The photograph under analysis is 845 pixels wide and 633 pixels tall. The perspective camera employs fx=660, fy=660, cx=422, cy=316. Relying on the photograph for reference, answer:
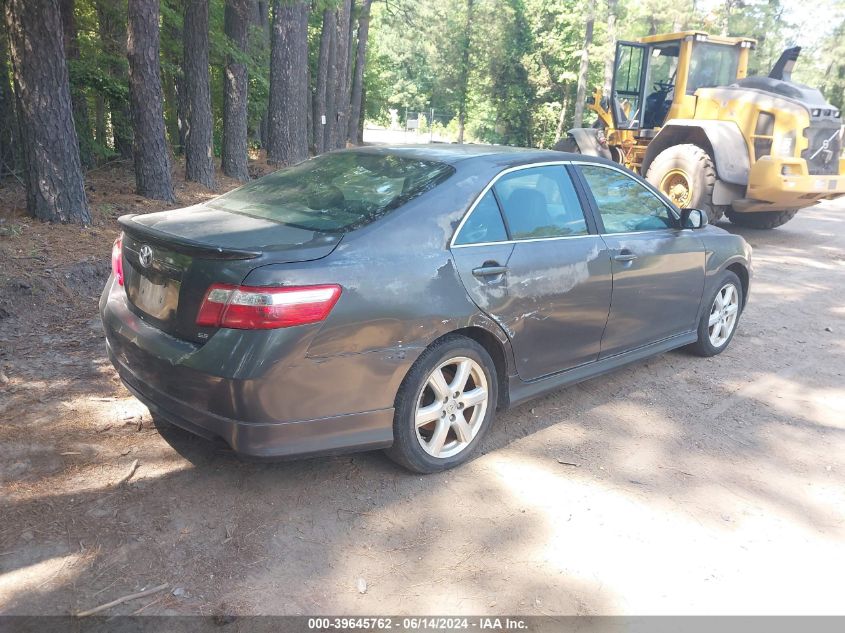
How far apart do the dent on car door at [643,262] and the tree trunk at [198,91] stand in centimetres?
783

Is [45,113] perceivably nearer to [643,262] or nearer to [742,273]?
[643,262]

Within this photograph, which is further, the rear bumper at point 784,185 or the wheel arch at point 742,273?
the rear bumper at point 784,185

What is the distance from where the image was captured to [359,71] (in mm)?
28094

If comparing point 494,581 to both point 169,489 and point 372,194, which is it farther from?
point 372,194

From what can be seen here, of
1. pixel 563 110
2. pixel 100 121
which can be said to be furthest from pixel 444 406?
pixel 563 110

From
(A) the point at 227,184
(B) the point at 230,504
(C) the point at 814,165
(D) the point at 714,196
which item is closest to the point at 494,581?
(B) the point at 230,504

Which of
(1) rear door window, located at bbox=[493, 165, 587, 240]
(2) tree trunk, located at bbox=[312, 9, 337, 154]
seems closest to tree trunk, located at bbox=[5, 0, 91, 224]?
(1) rear door window, located at bbox=[493, 165, 587, 240]

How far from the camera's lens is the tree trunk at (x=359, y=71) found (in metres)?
27.5

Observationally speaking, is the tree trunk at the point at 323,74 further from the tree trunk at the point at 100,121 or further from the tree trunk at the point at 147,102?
the tree trunk at the point at 147,102

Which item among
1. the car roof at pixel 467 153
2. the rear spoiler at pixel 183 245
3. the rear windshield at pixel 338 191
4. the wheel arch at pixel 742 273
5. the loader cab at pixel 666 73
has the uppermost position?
the loader cab at pixel 666 73

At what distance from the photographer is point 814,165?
32.3ft

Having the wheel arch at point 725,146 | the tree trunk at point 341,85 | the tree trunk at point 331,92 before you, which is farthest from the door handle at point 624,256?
the tree trunk at point 341,85

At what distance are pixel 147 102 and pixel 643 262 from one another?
6720 millimetres

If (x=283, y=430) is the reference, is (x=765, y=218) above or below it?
below
